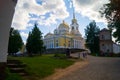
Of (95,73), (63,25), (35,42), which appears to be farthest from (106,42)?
(95,73)

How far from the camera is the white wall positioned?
585 centimetres

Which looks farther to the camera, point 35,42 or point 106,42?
point 106,42

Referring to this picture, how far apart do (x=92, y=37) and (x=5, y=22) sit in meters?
64.8

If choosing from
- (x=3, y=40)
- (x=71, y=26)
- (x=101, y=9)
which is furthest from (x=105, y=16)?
(x=71, y=26)

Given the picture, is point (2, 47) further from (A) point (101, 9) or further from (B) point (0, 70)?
(A) point (101, 9)

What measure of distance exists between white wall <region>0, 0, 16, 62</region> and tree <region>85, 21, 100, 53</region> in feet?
196

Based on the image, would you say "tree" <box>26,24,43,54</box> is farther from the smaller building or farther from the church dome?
the church dome

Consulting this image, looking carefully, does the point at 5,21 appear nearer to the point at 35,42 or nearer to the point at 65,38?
the point at 35,42

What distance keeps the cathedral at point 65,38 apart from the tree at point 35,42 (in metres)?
27.4

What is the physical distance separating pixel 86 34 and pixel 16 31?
3125 cm

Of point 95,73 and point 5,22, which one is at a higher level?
point 5,22

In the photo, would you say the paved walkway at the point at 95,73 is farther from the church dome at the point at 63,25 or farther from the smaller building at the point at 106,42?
the church dome at the point at 63,25

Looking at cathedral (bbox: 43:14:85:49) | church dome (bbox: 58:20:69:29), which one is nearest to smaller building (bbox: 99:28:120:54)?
cathedral (bbox: 43:14:85:49)

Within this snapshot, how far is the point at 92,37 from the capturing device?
6994 centimetres
